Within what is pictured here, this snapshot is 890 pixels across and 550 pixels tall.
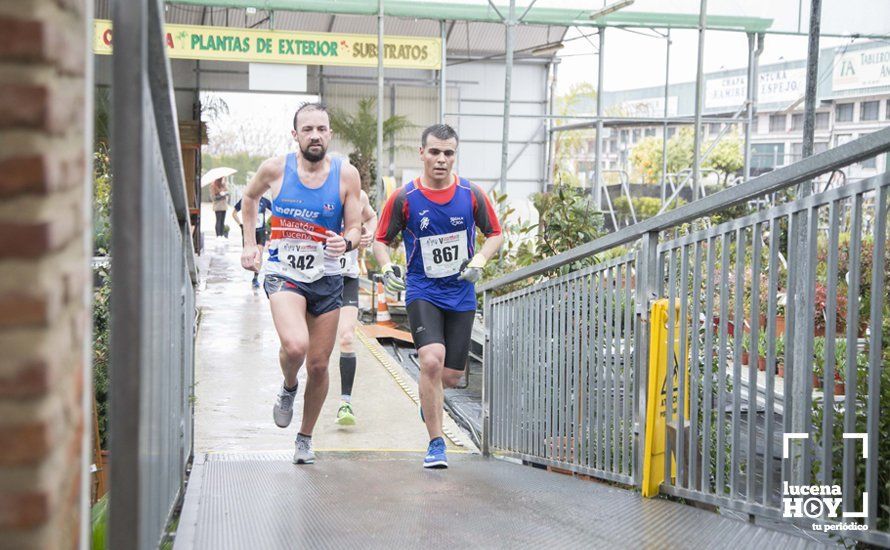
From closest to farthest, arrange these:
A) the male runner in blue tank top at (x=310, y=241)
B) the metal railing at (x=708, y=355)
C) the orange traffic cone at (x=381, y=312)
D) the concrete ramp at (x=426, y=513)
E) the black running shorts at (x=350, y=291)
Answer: the metal railing at (x=708, y=355) < the concrete ramp at (x=426, y=513) < the male runner in blue tank top at (x=310, y=241) < the black running shorts at (x=350, y=291) < the orange traffic cone at (x=381, y=312)

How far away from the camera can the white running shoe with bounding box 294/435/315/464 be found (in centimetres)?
584

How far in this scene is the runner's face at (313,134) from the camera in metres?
6.00

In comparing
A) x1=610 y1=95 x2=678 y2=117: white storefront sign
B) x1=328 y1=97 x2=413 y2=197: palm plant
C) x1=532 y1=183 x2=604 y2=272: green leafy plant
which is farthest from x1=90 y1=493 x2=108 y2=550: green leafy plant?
x1=610 y1=95 x2=678 y2=117: white storefront sign

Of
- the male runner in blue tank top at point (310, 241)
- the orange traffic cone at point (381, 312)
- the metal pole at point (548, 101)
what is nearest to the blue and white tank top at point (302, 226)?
the male runner in blue tank top at point (310, 241)

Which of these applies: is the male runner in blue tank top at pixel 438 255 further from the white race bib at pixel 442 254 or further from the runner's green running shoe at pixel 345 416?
the runner's green running shoe at pixel 345 416

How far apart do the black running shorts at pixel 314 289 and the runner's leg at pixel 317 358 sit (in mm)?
45

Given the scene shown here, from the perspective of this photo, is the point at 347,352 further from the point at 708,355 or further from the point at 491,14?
the point at 491,14

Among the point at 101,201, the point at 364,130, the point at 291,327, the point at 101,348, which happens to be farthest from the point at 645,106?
the point at 291,327

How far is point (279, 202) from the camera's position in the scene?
606 cm

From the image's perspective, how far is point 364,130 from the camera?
30.3 meters

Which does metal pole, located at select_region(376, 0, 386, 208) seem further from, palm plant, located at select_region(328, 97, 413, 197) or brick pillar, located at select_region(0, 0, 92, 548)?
brick pillar, located at select_region(0, 0, 92, 548)

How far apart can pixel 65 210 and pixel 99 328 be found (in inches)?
219

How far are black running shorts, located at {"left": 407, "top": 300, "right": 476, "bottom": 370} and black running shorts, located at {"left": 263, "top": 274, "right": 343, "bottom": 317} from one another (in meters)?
0.51

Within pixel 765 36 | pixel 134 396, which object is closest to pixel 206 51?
pixel 765 36
